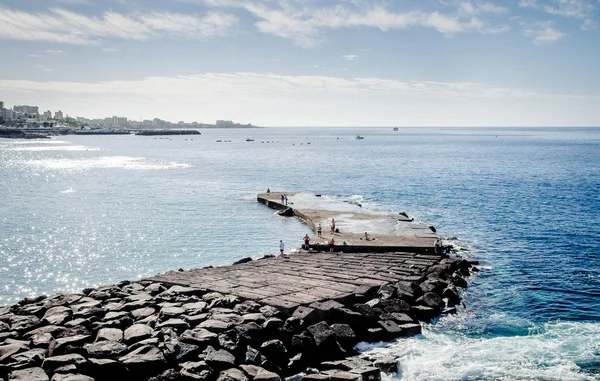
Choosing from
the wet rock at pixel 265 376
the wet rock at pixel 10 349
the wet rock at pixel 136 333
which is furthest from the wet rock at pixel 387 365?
the wet rock at pixel 10 349

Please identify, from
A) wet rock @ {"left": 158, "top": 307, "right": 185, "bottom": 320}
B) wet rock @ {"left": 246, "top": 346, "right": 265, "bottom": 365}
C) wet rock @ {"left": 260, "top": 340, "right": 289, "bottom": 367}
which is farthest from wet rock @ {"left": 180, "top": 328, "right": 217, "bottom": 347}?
wet rock @ {"left": 158, "top": 307, "right": 185, "bottom": 320}

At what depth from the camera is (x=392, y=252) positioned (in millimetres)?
31453

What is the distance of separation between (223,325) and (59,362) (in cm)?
500

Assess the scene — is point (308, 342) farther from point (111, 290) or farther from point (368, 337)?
point (111, 290)

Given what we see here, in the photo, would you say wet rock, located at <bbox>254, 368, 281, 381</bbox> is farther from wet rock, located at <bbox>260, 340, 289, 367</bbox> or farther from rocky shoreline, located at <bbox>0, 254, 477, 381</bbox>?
wet rock, located at <bbox>260, 340, 289, 367</bbox>

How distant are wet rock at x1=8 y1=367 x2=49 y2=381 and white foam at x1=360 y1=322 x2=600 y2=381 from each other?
1024 centimetres

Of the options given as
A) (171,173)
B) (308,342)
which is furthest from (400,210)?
(171,173)

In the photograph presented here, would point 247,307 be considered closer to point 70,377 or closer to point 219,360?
point 219,360

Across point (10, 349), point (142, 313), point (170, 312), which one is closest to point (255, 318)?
point (170, 312)

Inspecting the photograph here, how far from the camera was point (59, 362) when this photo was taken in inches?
525

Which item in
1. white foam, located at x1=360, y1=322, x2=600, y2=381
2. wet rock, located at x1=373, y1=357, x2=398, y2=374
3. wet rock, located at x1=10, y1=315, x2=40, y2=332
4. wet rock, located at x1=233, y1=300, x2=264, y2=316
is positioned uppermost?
wet rock, located at x1=233, y1=300, x2=264, y2=316

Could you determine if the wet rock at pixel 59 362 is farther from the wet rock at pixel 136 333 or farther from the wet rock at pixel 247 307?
the wet rock at pixel 247 307

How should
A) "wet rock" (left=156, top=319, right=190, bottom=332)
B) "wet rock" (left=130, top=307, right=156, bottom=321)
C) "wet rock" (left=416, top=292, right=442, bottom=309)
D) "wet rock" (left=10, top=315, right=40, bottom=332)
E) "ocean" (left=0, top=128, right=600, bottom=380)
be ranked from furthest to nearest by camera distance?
"wet rock" (left=416, top=292, right=442, bottom=309) < "ocean" (left=0, top=128, right=600, bottom=380) < "wet rock" (left=130, top=307, right=156, bottom=321) < "wet rock" (left=10, top=315, right=40, bottom=332) < "wet rock" (left=156, top=319, right=190, bottom=332)

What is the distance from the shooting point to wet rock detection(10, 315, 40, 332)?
1649 cm
